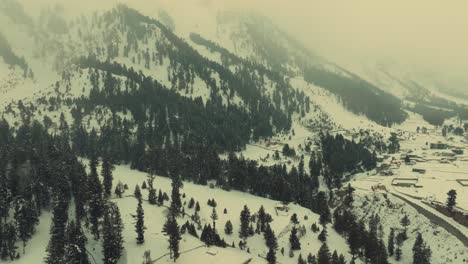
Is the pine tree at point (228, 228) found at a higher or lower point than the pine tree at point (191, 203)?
lower

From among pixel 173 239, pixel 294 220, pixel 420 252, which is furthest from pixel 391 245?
pixel 173 239

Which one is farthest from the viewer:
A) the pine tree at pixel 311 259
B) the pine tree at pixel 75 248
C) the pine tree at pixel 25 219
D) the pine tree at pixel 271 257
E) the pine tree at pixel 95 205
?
the pine tree at pixel 95 205

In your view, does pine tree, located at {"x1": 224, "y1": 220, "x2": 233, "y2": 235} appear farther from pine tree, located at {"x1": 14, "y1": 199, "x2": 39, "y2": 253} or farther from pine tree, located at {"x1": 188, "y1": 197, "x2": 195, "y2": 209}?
pine tree, located at {"x1": 14, "y1": 199, "x2": 39, "y2": 253}

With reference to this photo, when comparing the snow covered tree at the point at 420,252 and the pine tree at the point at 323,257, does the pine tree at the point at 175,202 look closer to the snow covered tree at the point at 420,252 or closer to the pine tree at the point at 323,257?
the pine tree at the point at 323,257

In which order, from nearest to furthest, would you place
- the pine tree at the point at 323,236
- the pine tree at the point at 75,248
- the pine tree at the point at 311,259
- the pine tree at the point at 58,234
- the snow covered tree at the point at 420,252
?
1. the pine tree at the point at 58,234
2. the pine tree at the point at 75,248
3. the snow covered tree at the point at 420,252
4. the pine tree at the point at 311,259
5. the pine tree at the point at 323,236

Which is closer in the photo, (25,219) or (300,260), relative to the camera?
(25,219)

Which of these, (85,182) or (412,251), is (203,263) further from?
(412,251)

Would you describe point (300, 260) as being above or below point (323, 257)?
below

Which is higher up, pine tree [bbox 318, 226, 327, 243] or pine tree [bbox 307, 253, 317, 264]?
pine tree [bbox 318, 226, 327, 243]

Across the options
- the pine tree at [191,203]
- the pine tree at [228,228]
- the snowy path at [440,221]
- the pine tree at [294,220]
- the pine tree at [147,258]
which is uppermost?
the snowy path at [440,221]

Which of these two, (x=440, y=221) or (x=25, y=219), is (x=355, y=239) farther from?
(x=25, y=219)

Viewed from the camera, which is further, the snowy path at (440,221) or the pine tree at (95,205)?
the snowy path at (440,221)

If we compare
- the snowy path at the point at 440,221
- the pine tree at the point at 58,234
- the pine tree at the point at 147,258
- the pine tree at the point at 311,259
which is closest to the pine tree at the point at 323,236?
the pine tree at the point at 311,259

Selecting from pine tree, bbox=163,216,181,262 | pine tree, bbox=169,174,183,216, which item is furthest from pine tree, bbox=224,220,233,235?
pine tree, bbox=163,216,181,262
